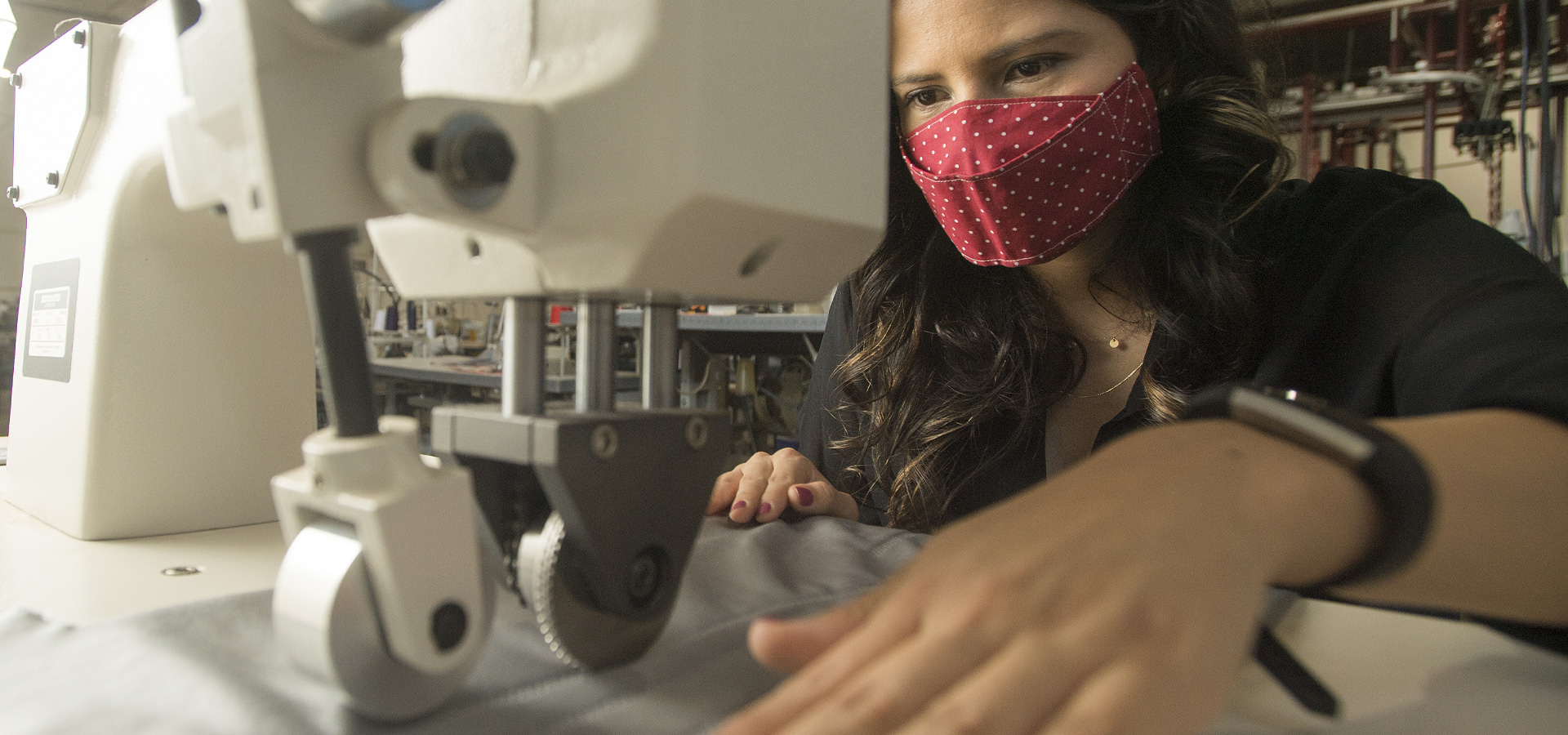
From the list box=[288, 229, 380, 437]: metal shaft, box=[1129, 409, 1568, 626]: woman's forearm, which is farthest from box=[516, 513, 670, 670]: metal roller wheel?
box=[1129, 409, 1568, 626]: woman's forearm

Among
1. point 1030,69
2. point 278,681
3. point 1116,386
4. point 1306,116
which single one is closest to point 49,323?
point 278,681

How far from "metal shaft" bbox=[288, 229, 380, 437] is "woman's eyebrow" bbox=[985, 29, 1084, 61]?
685 mm

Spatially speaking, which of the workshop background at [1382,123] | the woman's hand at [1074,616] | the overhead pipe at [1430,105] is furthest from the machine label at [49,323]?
the overhead pipe at [1430,105]

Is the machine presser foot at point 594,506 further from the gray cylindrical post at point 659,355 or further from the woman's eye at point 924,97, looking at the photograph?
the woman's eye at point 924,97

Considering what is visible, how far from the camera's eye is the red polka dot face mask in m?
0.87

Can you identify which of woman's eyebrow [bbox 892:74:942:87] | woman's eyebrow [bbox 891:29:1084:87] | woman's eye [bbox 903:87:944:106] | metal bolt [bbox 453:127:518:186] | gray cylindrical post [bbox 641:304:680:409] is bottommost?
gray cylindrical post [bbox 641:304:680:409]

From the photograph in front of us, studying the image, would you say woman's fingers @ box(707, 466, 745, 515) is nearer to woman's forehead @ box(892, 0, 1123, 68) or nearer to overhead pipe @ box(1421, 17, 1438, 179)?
woman's forehead @ box(892, 0, 1123, 68)

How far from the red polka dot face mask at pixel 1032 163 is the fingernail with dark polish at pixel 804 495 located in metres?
0.36

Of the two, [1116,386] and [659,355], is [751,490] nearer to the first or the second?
[659,355]

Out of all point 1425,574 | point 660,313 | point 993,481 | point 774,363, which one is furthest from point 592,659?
point 774,363

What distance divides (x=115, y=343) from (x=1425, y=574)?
2.80 ft

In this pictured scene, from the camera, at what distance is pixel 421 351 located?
405cm

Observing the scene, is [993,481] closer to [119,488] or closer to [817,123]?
[817,123]

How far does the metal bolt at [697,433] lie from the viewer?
1.45ft
